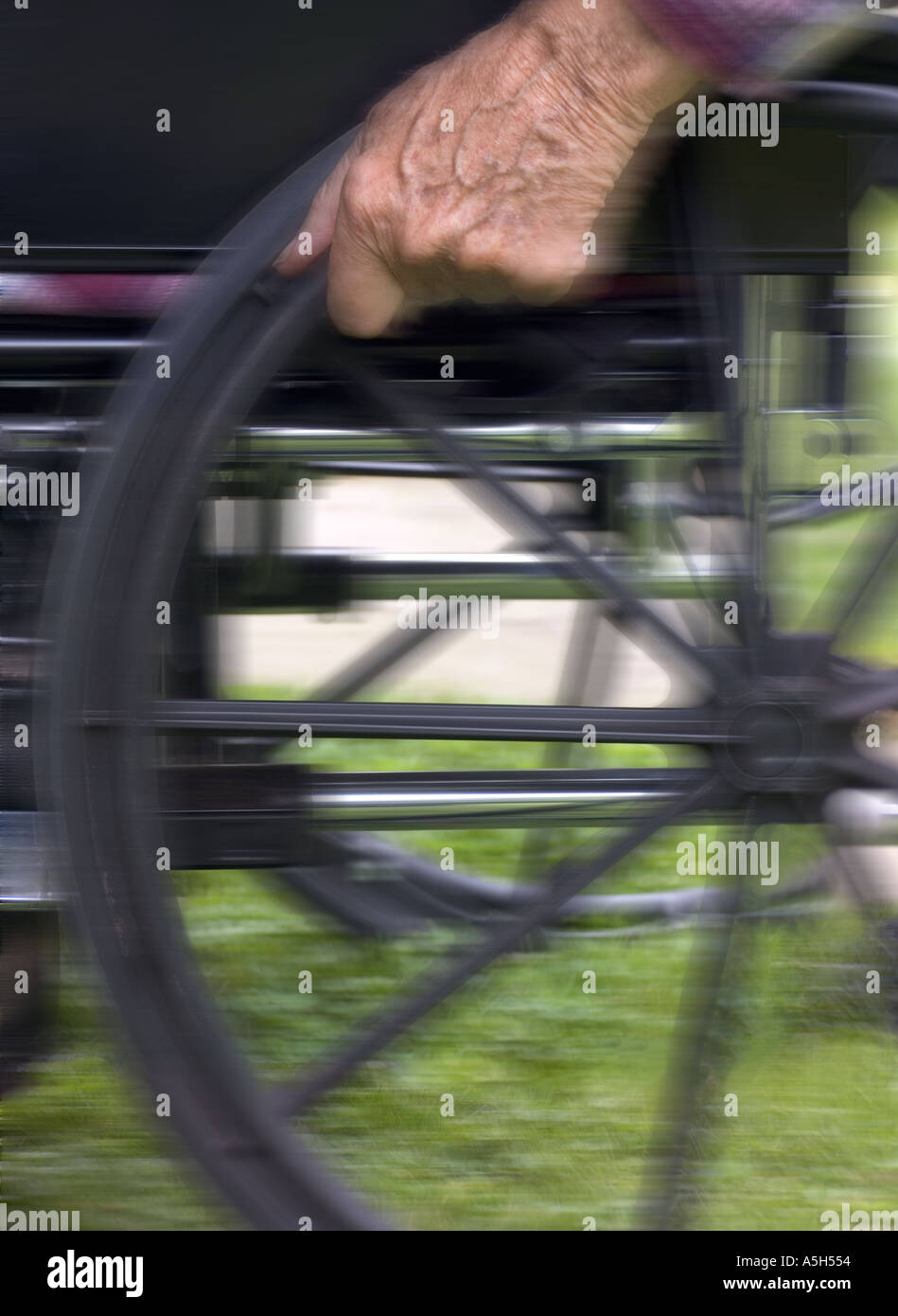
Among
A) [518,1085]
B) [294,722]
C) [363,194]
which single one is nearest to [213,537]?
[294,722]

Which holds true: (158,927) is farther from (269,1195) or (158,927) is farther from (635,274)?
(635,274)

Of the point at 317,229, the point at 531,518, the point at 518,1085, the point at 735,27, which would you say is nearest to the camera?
the point at 735,27

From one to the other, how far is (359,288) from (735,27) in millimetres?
358

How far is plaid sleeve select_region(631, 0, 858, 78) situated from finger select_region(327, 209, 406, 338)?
283 millimetres

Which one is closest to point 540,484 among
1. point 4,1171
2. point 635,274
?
point 635,274

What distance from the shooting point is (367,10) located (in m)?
1.26

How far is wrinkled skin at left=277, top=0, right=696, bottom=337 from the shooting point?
1188 millimetres

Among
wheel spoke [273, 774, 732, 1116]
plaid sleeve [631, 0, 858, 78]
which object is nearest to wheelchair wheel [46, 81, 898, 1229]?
wheel spoke [273, 774, 732, 1116]

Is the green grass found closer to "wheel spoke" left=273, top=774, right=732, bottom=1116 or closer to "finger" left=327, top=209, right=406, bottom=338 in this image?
"wheel spoke" left=273, top=774, right=732, bottom=1116

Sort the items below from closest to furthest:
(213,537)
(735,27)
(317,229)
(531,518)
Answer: (735,27), (317,229), (531,518), (213,537)

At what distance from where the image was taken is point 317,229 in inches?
49.0

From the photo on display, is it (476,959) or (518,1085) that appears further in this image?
(518,1085)

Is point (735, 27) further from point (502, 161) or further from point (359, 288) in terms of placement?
point (359, 288)

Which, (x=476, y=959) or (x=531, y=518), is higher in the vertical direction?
(x=531, y=518)
